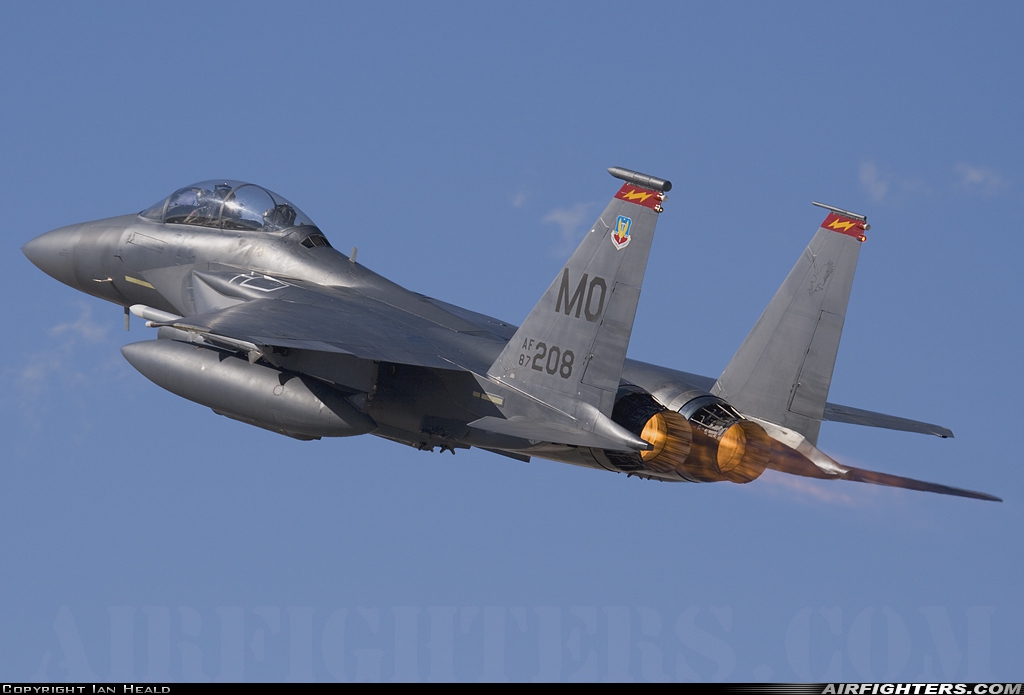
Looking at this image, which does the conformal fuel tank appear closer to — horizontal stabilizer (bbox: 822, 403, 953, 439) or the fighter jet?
the fighter jet

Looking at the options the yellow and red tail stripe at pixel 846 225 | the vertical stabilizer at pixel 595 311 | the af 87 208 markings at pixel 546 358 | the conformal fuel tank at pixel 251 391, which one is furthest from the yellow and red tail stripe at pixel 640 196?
the conformal fuel tank at pixel 251 391

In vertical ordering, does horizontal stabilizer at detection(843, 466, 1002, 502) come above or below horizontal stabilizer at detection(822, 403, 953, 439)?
below

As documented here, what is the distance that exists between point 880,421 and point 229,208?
893 cm

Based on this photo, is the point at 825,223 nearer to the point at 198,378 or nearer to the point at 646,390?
the point at 646,390

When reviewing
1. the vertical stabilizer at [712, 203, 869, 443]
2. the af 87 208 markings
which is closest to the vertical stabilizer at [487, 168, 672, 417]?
the af 87 208 markings

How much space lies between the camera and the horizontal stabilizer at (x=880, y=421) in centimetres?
1620

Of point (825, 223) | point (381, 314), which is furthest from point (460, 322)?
point (825, 223)

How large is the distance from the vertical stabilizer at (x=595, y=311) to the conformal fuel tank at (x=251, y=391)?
2.02 metres

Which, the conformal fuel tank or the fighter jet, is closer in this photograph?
the fighter jet

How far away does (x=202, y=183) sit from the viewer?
17.3 metres

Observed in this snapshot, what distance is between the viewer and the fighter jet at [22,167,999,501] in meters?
12.7

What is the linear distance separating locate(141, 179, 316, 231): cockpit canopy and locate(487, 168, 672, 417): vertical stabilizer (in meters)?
4.83

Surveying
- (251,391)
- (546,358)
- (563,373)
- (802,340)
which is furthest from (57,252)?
(802,340)

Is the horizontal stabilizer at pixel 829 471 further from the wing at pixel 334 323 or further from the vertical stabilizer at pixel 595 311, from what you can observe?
the wing at pixel 334 323
